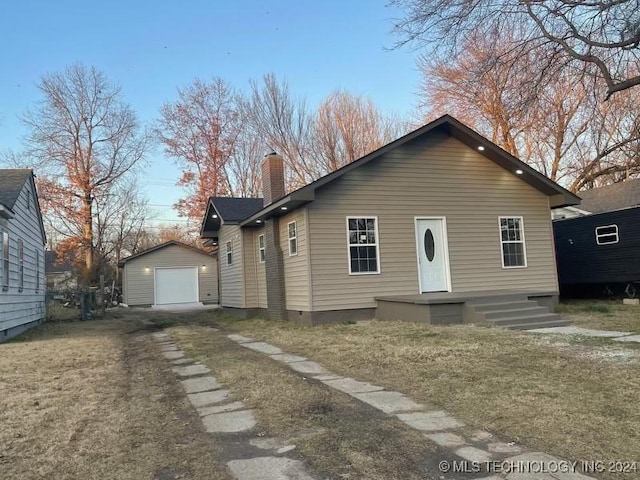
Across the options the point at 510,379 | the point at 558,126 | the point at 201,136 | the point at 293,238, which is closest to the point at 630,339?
the point at 510,379

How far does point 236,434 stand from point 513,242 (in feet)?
37.1

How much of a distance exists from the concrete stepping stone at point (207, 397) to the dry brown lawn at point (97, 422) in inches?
4.2

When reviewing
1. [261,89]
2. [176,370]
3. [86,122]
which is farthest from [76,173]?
[176,370]

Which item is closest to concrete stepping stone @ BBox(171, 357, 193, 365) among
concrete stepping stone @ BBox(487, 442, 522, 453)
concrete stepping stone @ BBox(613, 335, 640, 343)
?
concrete stepping stone @ BBox(487, 442, 522, 453)

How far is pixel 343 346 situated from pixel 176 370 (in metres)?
2.73

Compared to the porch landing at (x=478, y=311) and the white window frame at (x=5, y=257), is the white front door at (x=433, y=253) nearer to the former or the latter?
the porch landing at (x=478, y=311)

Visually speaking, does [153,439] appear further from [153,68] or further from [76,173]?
[76,173]

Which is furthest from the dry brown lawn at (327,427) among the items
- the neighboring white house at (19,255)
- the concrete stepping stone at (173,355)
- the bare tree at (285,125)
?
the bare tree at (285,125)

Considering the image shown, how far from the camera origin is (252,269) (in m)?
16.3

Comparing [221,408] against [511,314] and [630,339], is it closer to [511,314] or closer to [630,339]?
[630,339]

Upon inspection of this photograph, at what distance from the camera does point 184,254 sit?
2853 cm

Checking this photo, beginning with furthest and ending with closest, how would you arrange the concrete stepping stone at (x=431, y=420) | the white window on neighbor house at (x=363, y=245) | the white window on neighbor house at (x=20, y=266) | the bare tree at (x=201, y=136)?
the bare tree at (x=201, y=136)
the white window on neighbor house at (x=20, y=266)
the white window on neighbor house at (x=363, y=245)
the concrete stepping stone at (x=431, y=420)

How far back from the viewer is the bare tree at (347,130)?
27.6m

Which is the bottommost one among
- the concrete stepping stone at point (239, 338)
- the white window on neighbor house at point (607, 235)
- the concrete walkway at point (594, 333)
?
the concrete walkway at point (594, 333)
